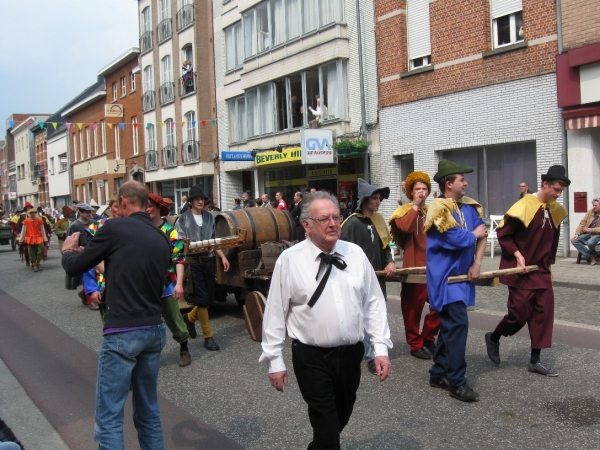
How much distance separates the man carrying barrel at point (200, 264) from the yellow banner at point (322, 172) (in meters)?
13.9

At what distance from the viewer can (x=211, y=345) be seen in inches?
287

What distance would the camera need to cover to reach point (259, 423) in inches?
191

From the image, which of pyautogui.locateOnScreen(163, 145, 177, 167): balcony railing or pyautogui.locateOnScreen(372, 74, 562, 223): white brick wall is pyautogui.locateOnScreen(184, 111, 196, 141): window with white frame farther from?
pyautogui.locateOnScreen(372, 74, 562, 223): white brick wall

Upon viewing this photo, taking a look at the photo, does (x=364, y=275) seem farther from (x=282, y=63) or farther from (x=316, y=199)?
(x=282, y=63)

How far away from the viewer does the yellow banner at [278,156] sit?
71.7 ft

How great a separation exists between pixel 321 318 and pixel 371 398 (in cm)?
230

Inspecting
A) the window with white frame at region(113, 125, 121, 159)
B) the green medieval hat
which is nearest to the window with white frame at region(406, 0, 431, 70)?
the green medieval hat

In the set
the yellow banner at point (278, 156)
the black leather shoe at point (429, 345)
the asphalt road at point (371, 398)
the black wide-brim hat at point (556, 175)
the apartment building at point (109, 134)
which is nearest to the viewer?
the asphalt road at point (371, 398)

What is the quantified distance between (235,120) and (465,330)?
884 inches

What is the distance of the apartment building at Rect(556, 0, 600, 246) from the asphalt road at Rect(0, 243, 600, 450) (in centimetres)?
594

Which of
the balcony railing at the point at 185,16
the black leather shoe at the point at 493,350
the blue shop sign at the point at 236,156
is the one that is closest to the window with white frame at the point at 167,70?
the balcony railing at the point at 185,16

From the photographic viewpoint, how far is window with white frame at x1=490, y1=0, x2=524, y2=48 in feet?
49.1

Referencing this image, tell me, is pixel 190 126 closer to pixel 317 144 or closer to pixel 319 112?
pixel 319 112

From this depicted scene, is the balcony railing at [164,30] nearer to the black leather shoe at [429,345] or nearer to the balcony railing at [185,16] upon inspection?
the balcony railing at [185,16]
